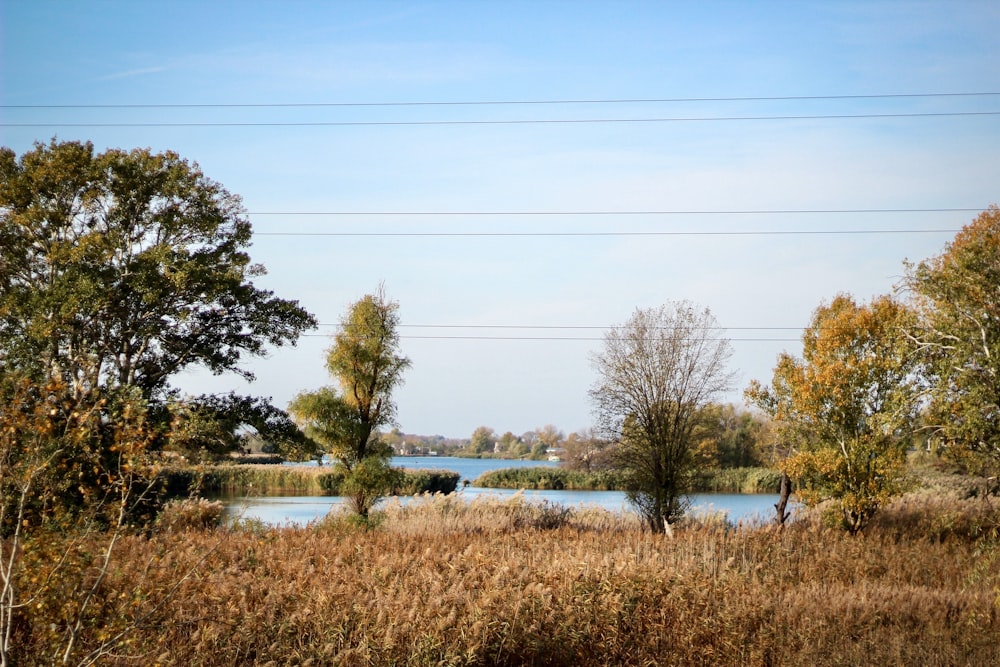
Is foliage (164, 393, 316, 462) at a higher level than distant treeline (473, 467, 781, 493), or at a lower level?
higher

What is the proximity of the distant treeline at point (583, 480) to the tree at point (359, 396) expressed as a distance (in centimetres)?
2091

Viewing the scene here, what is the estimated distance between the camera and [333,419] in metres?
26.4

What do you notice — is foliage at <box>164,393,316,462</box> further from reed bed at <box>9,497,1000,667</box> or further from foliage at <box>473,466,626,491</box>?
foliage at <box>473,466,626,491</box>

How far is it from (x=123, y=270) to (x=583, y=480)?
1181 inches

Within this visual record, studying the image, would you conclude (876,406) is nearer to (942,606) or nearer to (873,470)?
(873,470)

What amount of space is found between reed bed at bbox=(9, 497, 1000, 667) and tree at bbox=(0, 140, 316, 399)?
14.8 meters

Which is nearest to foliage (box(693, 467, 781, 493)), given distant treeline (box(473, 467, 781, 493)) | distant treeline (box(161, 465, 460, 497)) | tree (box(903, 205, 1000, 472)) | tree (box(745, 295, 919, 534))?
distant treeline (box(473, 467, 781, 493))

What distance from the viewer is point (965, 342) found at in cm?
1255

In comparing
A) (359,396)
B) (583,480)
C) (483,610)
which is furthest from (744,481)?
(483,610)

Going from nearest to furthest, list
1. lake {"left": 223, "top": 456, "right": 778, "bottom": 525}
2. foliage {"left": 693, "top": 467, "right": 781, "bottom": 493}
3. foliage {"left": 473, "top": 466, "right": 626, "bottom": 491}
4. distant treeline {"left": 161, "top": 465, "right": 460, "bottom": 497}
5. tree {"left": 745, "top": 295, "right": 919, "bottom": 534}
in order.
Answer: tree {"left": 745, "top": 295, "right": 919, "bottom": 534}, lake {"left": 223, "top": 456, "right": 778, "bottom": 525}, distant treeline {"left": 161, "top": 465, "right": 460, "bottom": 497}, foliage {"left": 693, "top": 467, "right": 781, "bottom": 493}, foliage {"left": 473, "top": 466, "right": 626, "bottom": 491}

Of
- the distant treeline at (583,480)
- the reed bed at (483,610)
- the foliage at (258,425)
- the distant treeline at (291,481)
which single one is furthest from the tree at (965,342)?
the distant treeline at (583,480)

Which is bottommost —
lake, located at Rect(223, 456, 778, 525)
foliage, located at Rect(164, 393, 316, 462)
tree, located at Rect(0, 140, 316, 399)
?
lake, located at Rect(223, 456, 778, 525)

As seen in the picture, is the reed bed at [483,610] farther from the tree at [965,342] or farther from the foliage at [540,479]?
the foliage at [540,479]

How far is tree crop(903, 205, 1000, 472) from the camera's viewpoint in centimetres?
1230
